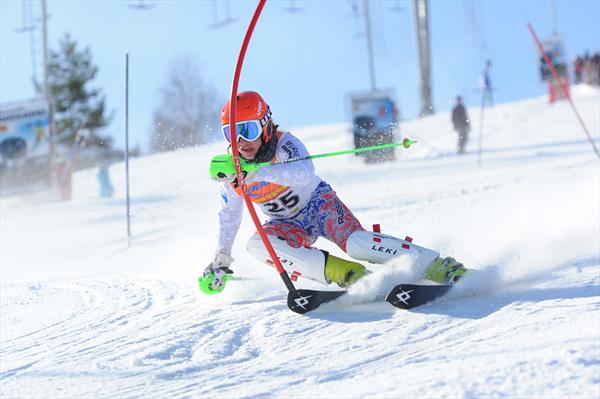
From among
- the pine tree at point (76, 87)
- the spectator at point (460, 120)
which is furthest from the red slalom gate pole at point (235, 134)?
the pine tree at point (76, 87)

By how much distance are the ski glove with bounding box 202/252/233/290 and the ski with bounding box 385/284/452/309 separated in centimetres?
143

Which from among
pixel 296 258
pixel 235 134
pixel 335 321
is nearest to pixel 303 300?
pixel 335 321

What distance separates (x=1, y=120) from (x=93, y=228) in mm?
8770

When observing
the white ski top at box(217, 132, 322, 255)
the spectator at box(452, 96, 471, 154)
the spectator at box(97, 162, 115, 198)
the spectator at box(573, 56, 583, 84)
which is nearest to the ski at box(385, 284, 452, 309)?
the white ski top at box(217, 132, 322, 255)

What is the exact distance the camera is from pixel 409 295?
4.87 meters

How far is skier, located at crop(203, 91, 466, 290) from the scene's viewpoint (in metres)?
5.29

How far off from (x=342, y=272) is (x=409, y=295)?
0.58 meters

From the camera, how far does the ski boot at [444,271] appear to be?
205 inches

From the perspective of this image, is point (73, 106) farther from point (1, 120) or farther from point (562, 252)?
point (562, 252)

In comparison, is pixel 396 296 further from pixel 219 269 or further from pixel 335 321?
pixel 219 269

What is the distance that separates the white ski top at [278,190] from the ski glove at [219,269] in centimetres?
6

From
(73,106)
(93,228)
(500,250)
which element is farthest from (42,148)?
(73,106)

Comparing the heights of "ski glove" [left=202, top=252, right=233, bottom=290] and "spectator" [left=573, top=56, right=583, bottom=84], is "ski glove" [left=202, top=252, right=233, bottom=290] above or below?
below

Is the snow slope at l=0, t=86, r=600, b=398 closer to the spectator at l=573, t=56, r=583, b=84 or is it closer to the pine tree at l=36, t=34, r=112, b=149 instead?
the spectator at l=573, t=56, r=583, b=84
